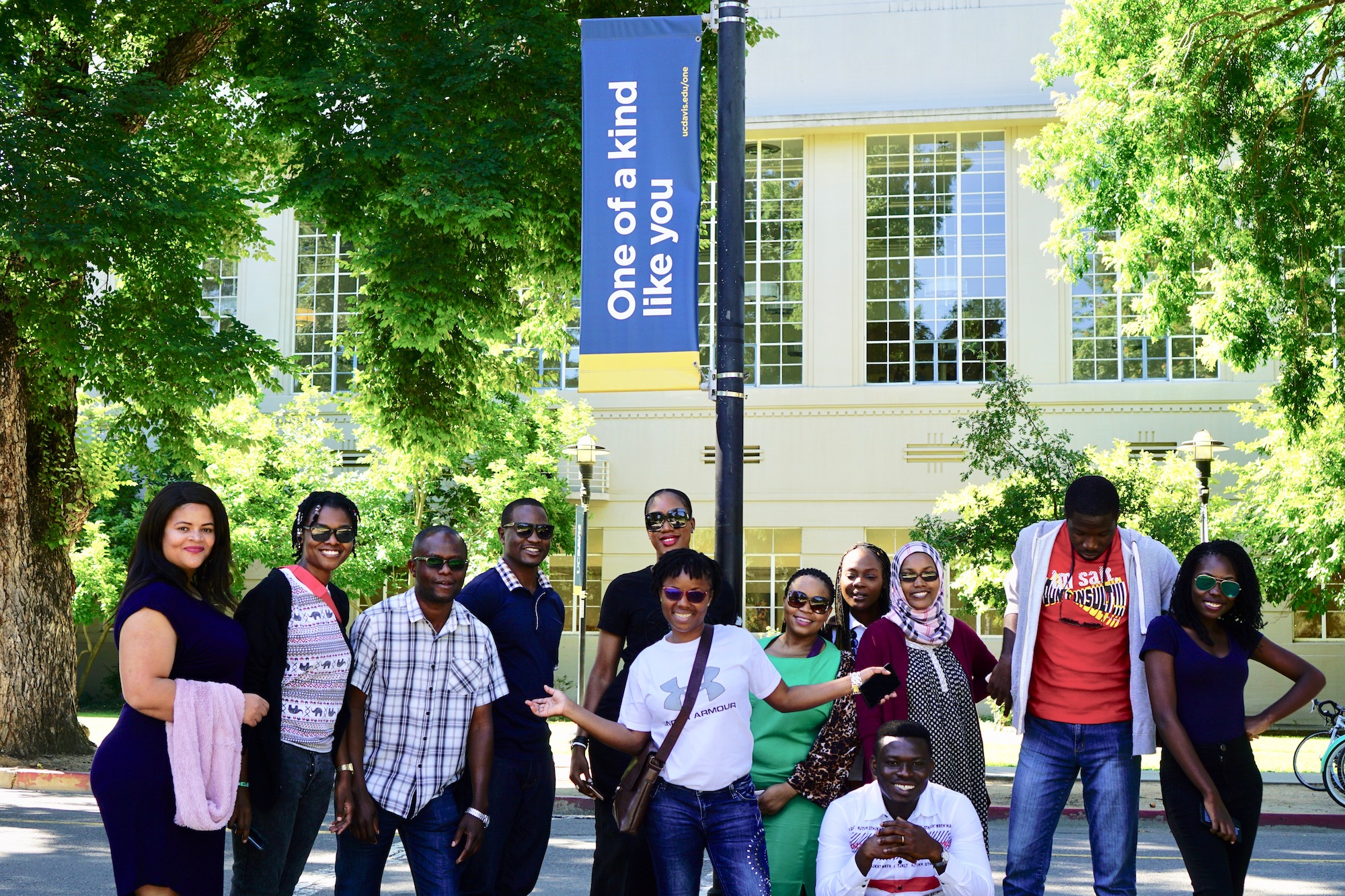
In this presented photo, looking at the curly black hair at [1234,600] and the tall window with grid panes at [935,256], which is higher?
the tall window with grid panes at [935,256]

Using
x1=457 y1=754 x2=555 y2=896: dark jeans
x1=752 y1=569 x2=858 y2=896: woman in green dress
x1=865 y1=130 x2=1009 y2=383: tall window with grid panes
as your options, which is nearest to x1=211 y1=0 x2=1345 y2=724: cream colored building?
x1=865 y1=130 x2=1009 y2=383: tall window with grid panes

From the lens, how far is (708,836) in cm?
486

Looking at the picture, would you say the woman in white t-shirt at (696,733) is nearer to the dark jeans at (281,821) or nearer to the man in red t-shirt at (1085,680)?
the dark jeans at (281,821)

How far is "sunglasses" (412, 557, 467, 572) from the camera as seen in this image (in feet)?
17.2

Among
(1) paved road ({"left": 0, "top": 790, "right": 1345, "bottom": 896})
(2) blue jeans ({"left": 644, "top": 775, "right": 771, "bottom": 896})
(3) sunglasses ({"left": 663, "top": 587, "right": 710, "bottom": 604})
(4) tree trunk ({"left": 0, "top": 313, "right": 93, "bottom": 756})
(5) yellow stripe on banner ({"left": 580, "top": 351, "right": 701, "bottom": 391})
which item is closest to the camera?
(2) blue jeans ({"left": 644, "top": 775, "right": 771, "bottom": 896})

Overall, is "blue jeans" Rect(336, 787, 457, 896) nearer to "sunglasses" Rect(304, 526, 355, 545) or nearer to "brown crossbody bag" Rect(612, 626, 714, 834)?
"brown crossbody bag" Rect(612, 626, 714, 834)

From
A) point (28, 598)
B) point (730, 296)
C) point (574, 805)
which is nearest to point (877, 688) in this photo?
point (730, 296)

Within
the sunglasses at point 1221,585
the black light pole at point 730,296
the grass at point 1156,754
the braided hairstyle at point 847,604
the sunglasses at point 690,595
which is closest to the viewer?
the sunglasses at point 690,595

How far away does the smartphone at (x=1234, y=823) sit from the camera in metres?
5.14

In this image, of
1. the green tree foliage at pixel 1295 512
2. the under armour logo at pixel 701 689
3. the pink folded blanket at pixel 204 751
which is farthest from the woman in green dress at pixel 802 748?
the green tree foliage at pixel 1295 512

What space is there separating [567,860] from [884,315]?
19666 mm

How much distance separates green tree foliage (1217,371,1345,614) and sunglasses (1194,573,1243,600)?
14.2 metres

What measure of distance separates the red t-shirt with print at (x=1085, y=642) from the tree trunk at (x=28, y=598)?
13100 mm

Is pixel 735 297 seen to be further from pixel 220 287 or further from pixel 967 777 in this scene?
pixel 220 287
